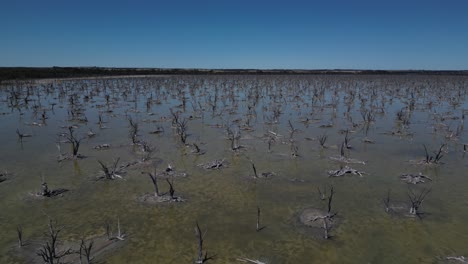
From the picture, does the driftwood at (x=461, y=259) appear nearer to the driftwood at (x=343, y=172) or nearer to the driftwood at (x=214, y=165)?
the driftwood at (x=343, y=172)

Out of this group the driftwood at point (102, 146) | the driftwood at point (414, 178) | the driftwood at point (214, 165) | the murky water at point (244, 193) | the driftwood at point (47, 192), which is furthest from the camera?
the driftwood at point (102, 146)

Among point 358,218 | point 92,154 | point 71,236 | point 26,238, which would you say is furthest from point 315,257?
point 92,154

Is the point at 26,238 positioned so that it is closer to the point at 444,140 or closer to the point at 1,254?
the point at 1,254

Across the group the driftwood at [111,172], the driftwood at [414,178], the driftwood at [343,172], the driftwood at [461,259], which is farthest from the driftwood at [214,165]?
the driftwood at [461,259]

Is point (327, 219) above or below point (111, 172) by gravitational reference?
below

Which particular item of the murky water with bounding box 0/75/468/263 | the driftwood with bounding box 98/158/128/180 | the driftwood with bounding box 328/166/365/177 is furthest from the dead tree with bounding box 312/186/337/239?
the driftwood with bounding box 98/158/128/180

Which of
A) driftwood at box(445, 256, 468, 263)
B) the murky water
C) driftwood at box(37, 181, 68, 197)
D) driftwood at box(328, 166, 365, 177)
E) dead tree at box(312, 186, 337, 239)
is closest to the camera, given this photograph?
driftwood at box(445, 256, 468, 263)

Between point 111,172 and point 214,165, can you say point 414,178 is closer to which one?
point 214,165

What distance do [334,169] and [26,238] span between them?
5826 mm

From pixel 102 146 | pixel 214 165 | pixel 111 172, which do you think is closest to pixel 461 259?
pixel 214 165

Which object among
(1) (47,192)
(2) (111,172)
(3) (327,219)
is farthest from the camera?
(2) (111,172)

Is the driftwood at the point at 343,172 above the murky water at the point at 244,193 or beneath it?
above

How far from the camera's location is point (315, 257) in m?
4.62

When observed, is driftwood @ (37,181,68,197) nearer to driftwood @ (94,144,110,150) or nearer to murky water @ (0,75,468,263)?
murky water @ (0,75,468,263)
